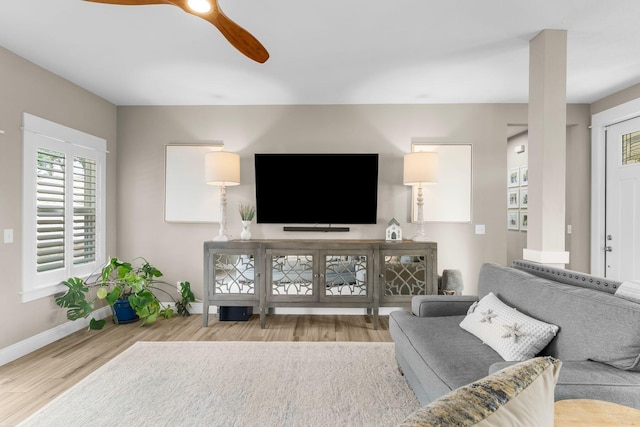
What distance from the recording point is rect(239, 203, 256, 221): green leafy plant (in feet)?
12.4

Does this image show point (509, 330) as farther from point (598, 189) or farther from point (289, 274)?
point (598, 189)

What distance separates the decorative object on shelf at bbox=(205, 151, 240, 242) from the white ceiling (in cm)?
68

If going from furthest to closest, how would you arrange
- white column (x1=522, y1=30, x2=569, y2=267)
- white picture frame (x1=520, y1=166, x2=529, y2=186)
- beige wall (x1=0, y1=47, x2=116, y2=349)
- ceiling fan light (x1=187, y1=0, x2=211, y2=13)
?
white picture frame (x1=520, y1=166, x2=529, y2=186) < beige wall (x1=0, y1=47, x2=116, y2=349) < white column (x1=522, y1=30, x2=569, y2=267) < ceiling fan light (x1=187, y1=0, x2=211, y2=13)

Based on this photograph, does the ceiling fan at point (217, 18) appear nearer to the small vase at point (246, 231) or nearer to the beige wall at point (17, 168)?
the beige wall at point (17, 168)

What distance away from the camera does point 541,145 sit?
2.43m

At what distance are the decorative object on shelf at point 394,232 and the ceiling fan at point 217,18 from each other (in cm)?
238

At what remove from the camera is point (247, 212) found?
3846 millimetres

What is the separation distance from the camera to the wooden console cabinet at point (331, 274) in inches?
136

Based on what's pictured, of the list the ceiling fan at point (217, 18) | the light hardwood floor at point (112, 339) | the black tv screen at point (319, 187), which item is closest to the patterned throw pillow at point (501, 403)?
the ceiling fan at point (217, 18)

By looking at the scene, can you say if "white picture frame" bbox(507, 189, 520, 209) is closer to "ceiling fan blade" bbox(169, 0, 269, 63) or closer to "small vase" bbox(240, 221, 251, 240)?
"small vase" bbox(240, 221, 251, 240)

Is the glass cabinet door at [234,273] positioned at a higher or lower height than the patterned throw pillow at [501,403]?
lower

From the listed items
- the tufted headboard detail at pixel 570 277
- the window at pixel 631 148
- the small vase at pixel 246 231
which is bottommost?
the tufted headboard detail at pixel 570 277

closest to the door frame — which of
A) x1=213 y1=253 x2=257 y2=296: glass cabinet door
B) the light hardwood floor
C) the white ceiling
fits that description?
the white ceiling

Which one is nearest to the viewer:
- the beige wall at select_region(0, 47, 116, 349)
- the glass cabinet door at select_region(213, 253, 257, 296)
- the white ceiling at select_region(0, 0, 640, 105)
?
the white ceiling at select_region(0, 0, 640, 105)
